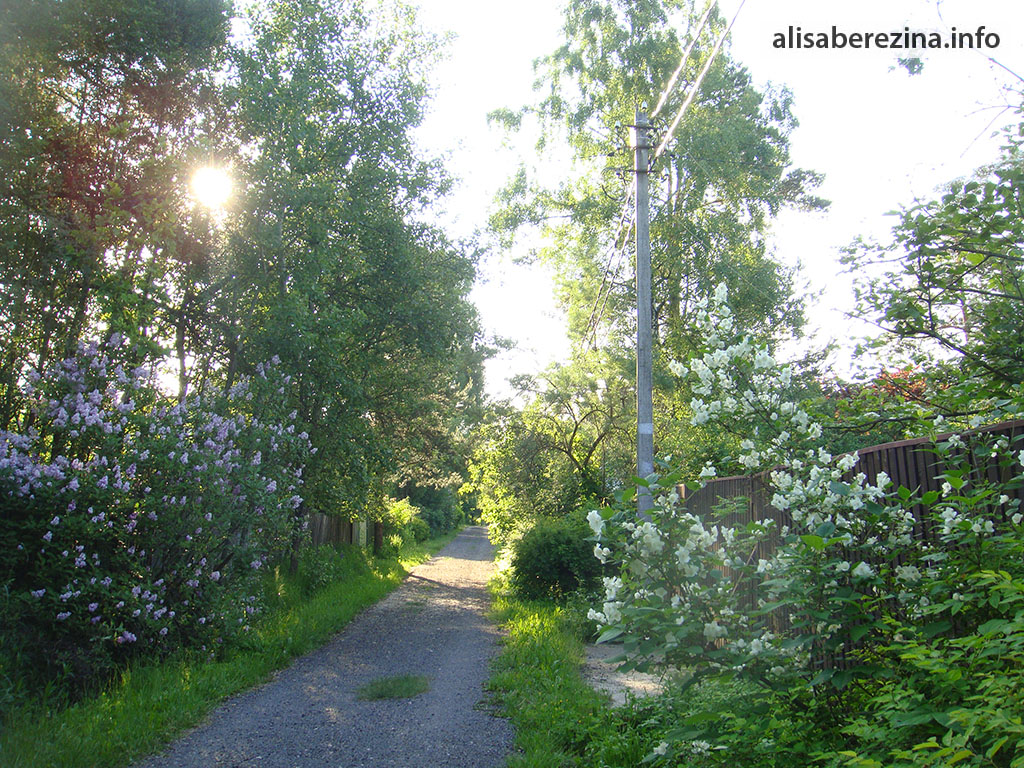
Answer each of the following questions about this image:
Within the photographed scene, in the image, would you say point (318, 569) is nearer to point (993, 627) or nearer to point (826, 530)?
point (826, 530)

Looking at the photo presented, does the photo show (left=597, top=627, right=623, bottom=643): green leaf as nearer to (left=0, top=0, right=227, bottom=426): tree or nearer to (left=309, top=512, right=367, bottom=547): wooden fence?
(left=0, top=0, right=227, bottom=426): tree

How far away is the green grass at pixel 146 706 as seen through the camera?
5328 mm

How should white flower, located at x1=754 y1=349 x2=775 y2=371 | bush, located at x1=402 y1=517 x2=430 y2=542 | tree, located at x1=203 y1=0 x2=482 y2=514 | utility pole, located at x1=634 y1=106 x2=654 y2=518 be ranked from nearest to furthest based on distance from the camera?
white flower, located at x1=754 y1=349 x2=775 y2=371 → utility pole, located at x1=634 y1=106 x2=654 y2=518 → tree, located at x1=203 y1=0 x2=482 y2=514 → bush, located at x1=402 y1=517 x2=430 y2=542

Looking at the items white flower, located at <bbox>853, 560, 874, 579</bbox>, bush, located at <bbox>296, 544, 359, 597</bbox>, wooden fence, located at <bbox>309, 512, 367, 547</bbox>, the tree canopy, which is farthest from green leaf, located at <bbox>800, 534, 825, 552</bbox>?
wooden fence, located at <bbox>309, 512, 367, 547</bbox>

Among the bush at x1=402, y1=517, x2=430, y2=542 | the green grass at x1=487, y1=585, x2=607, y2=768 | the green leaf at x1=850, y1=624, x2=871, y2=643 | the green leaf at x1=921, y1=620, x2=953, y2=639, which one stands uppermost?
the green leaf at x1=921, y1=620, x2=953, y2=639

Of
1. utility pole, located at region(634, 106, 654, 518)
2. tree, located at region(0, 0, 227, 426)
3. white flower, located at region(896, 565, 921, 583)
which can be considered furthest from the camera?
utility pole, located at region(634, 106, 654, 518)

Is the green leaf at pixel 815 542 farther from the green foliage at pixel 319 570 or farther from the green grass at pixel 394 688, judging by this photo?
the green foliage at pixel 319 570

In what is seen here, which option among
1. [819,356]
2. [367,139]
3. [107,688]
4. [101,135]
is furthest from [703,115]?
[107,688]

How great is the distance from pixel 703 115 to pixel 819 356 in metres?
6.59

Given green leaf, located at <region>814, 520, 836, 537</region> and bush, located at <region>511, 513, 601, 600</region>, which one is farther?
bush, located at <region>511, 513, 601, 600</region>

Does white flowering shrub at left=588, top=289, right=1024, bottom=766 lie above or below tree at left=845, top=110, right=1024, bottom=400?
below

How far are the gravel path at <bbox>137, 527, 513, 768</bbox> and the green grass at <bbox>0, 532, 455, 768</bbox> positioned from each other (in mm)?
191

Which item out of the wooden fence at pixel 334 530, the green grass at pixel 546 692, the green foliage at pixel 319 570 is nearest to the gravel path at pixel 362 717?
the green grass at pixel 546 692

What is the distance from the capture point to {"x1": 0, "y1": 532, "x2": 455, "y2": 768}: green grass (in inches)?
210
